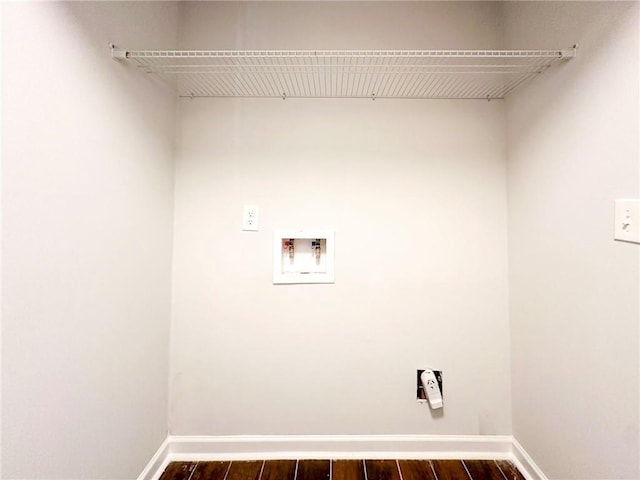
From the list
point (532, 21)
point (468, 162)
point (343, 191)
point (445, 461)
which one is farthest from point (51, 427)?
point (532, 21)

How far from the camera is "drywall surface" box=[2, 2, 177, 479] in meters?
0.67

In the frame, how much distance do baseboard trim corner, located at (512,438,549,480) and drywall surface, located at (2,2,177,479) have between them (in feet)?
5.43

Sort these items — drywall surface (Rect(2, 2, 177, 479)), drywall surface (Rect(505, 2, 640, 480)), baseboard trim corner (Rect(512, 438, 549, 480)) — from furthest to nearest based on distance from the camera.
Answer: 1. baseboard trim corner (Rect(512, 438, 549, 480))
2. drywall surface (Rect(505, 2, 640, 480))
3. drywall surface (Rect(2, 2, 177, 479))

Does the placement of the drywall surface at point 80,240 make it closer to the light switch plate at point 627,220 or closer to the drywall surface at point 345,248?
the drywall surface at point 345,248

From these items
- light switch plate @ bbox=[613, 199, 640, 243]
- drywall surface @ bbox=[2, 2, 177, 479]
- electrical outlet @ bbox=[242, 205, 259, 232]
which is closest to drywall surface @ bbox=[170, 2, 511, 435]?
electrical outlet @ bbox=[242, 205, 259, 232]

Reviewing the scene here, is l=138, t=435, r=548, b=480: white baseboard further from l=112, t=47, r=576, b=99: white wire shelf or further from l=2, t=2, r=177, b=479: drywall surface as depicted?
l=112, t=47, r=576, b=99: white wire shelf

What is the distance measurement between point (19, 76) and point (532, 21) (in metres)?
1.76

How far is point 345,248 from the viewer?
1355mm

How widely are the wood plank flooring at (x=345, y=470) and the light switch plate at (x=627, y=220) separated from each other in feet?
3.76

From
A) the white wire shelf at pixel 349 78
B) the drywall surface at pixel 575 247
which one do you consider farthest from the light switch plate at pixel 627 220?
the white wire shelf at pixel 349 78

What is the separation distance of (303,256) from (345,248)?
21cm

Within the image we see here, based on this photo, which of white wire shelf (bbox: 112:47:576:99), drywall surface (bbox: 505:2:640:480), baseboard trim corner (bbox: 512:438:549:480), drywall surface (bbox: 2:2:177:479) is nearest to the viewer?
drywall surface (bbox: 2:2:177:479)

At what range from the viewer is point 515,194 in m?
1.29

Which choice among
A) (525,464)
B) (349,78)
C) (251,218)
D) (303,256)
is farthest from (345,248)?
(525,464)
